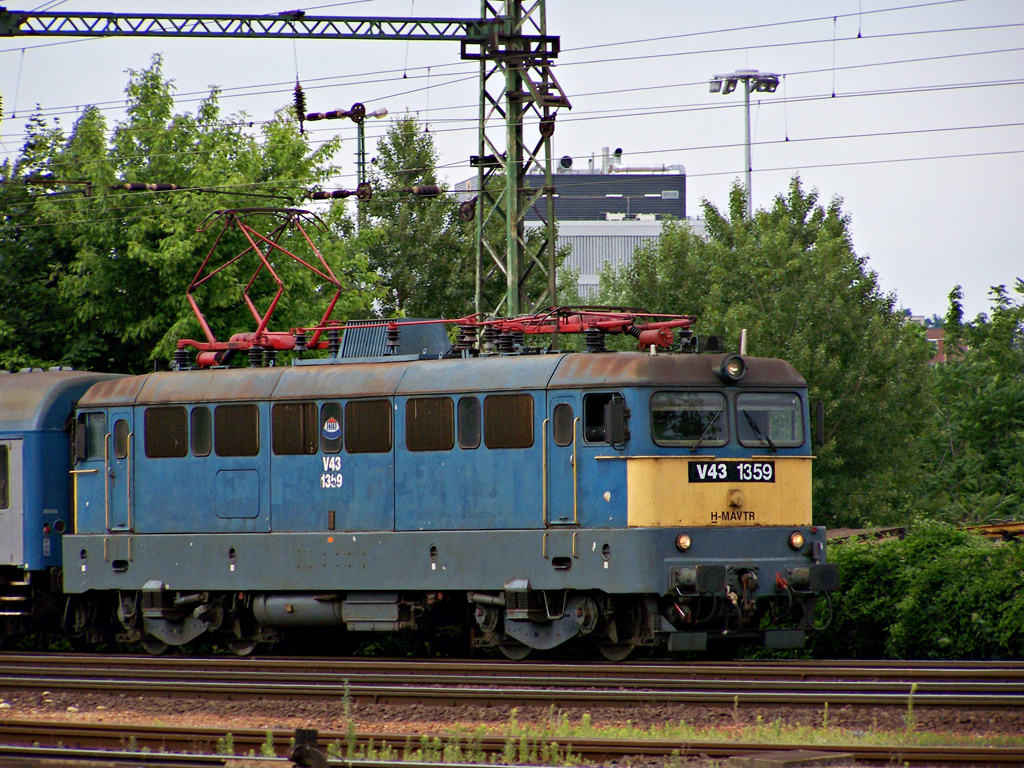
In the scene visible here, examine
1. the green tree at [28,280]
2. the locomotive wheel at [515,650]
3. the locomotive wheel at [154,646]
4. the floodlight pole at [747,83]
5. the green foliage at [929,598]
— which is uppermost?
the floodlight pole at [747,83]

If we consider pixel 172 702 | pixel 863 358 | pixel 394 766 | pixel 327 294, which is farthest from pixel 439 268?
pixel 394 766

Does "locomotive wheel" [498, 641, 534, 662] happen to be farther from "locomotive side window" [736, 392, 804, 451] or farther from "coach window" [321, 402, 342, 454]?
"locomotive side window" [736, 392, 804, 451]

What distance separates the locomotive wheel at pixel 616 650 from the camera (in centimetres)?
1618

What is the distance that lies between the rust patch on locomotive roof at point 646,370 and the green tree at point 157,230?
11.1 m

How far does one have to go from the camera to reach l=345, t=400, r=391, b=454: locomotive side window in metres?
17.5

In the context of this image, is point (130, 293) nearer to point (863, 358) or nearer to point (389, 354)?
point (389, 354)

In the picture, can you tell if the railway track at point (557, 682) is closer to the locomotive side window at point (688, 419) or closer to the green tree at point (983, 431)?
the locomotive side window at point (688, 419)

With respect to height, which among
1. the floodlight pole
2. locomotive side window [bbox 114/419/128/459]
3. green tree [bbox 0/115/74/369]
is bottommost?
locomotive side window [bbox 114/419/128/459]

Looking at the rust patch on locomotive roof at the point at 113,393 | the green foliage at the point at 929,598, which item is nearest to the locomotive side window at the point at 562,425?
the green foliage at the point at 929,598

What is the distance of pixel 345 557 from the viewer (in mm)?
17641

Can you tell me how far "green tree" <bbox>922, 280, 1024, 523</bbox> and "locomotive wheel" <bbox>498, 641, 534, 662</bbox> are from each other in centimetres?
2062

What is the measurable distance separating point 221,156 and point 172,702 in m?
15.7

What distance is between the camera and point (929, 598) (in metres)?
16.4

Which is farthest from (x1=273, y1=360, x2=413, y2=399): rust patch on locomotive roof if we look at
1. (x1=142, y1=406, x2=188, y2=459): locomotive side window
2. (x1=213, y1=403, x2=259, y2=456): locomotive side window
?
(x1=142, y1=406, x2=188, y2=459): locomotive side window
